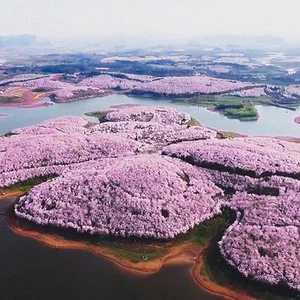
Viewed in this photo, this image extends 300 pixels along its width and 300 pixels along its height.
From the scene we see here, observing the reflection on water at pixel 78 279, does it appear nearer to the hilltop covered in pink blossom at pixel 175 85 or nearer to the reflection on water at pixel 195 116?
the reflection on water at pixel 195 116

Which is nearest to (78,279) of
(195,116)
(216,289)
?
(216,289)

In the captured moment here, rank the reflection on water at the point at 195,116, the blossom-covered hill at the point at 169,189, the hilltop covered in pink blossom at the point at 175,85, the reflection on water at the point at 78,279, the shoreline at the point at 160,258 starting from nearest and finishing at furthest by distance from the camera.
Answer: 1. the reflection on water at the point at 78,279
2. the shoreline at the point at 160,258
3. the blossom-covered hill at the point at 169,189
4. the reflection on water at the point at 195,116
5. the hilltop covered in pink blossom at the point at 175,85

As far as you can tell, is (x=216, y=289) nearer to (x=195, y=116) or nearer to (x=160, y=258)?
(x=160, y=258)

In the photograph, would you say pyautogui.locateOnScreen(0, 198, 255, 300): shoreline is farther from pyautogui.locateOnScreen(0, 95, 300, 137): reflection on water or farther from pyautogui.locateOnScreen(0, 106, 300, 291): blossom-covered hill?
pyautogui.locateOnScreen(0, 95, 300, 137): reflection on water

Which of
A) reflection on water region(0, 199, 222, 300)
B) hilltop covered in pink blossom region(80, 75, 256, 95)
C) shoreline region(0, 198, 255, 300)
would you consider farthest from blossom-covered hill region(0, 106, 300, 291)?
hilltop covered in pink blossom region(80, 75, 256, 95)

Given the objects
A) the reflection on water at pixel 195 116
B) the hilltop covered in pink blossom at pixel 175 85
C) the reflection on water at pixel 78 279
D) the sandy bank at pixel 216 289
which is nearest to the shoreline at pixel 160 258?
the sandy bank at pixel 216 289
